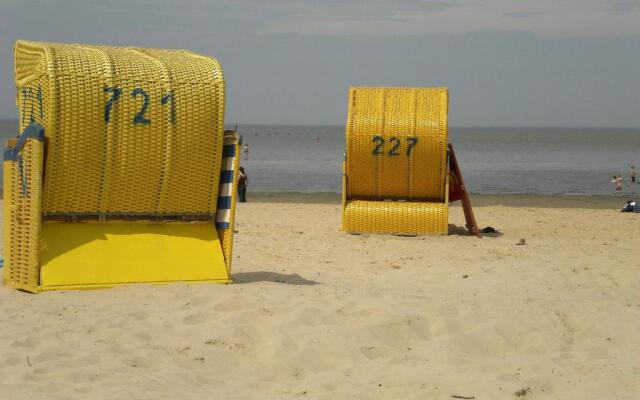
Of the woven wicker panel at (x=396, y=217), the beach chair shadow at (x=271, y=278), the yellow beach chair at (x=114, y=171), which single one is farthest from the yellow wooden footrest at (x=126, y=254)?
the woven wicker panel at (x=396, y=217)

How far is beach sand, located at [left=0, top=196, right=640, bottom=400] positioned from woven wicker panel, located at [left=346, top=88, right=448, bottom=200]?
5.27 m

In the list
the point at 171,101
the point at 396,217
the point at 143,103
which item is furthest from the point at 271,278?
the point at 396,217

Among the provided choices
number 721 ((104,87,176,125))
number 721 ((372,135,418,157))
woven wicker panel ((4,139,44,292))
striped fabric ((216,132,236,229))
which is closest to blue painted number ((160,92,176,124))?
number 721 ((104,87,176,125))

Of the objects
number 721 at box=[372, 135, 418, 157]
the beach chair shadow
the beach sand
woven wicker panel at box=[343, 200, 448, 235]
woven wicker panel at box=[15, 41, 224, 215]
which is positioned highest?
woven wicker panel at box=[15, 41, 224, 215]

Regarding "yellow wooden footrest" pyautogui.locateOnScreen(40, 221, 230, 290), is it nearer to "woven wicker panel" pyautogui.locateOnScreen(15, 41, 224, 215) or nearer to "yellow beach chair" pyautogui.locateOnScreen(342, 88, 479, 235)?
"woven wicker panel" pyautogui.locateOnScreen(15, 41, 224, 215)

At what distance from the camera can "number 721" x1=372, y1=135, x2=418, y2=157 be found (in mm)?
16078

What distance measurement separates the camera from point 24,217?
344 inches

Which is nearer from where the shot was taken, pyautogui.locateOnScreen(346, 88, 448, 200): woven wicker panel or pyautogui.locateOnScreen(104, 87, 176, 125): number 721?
pyautogui.locateOnScreen(104, 87, 176, 125): number 721

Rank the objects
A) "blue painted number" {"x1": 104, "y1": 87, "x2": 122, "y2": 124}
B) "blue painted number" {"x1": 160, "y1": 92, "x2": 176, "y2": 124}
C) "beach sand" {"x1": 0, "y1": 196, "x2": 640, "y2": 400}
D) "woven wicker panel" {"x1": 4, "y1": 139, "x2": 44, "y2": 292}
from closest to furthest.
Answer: "beach sand" {"x1": 0, "y1": 196, "x2": 640, "y2": 400} < "woven wicker panel" {"x1": 4, "y1": 139, "x2": 44, "y2": 292} < "blue painted number" {"x1": 104, "y1": 87, "x2": 122, "y2": 124} < "blue painted number" {"x1": 160, "y1": 92, "x2": 176, "y2": 124}

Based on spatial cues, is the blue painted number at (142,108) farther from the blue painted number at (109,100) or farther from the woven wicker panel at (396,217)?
the woven wicker panel at (396,217)

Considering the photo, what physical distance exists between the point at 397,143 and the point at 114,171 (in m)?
7.90

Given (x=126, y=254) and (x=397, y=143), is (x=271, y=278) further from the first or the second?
(x=397, y=143)

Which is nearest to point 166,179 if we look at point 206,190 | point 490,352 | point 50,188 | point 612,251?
point 206,190

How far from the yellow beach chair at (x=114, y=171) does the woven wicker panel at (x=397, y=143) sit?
278 inches
